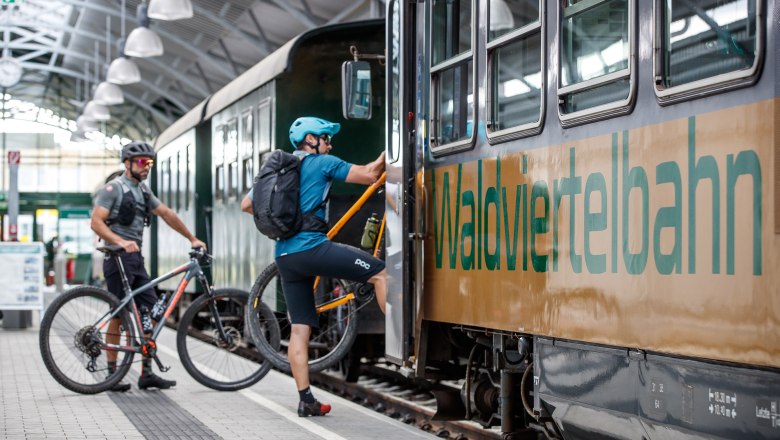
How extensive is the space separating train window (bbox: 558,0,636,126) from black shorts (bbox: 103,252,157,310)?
5.34 m

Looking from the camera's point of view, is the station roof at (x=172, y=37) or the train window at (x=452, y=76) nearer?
the train window at (x=452, y=76)

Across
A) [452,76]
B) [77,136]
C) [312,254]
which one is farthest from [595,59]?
[77,136]

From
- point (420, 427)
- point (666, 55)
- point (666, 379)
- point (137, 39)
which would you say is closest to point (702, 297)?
point (666, 379)

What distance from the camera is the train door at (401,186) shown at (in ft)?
26.0

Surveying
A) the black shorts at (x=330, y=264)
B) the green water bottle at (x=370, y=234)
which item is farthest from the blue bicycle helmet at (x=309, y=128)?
the green water bottle at (x=370, y=234)

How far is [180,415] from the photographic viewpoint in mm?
9008

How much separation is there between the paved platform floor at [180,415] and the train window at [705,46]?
3623 mm

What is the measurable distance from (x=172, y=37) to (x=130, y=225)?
90.1ft

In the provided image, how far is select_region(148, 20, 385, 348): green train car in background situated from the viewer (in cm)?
1234

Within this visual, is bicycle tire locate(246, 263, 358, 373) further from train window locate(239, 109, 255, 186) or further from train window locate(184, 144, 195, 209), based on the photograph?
train window locate(184, 144, 195, 209)

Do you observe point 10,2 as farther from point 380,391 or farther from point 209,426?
point 209,426

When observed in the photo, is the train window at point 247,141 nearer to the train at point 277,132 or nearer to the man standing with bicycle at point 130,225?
the train at point 277,132

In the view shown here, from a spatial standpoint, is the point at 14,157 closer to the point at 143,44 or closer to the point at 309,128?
the point at 143,44

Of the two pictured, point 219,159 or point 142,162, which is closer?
point 142,162
